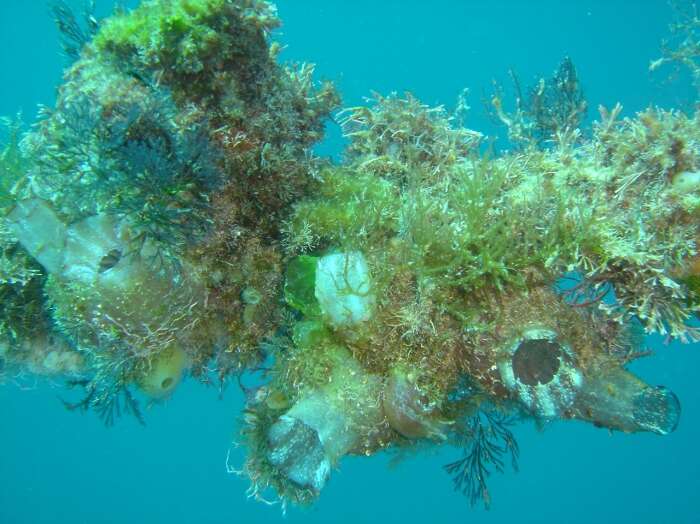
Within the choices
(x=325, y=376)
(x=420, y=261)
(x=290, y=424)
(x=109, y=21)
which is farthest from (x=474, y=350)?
(x=109, y=21)

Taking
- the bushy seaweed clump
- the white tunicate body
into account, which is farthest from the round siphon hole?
the bushy seaweed clump

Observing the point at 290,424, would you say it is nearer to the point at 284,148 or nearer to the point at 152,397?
the point at 152,397

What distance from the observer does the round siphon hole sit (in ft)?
10.6

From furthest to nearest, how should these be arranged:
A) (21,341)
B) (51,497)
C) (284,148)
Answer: (51,497)
(21,341)
(284,148)

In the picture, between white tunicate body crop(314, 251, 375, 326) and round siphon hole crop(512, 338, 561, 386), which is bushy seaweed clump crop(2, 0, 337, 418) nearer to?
white tunicate body crop(314, 251, 375, 326)

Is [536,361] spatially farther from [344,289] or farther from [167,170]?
[167,170]

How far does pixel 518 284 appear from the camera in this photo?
3.43 metres

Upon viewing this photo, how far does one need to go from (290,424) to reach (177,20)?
9.35 ft

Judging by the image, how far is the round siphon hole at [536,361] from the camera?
3.23 meters

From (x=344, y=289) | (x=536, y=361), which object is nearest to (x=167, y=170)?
(x=344, y=289)

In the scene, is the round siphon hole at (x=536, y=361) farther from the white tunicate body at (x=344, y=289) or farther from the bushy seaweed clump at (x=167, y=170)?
the bushy seaweed clump at (x=167, y=170)

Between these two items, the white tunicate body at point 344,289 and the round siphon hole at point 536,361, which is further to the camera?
the white tunicate body at point 344,289

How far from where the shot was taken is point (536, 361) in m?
3.28

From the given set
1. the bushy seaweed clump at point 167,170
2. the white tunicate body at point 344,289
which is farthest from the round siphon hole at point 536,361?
the bushy seaweed clump at point 167,170
